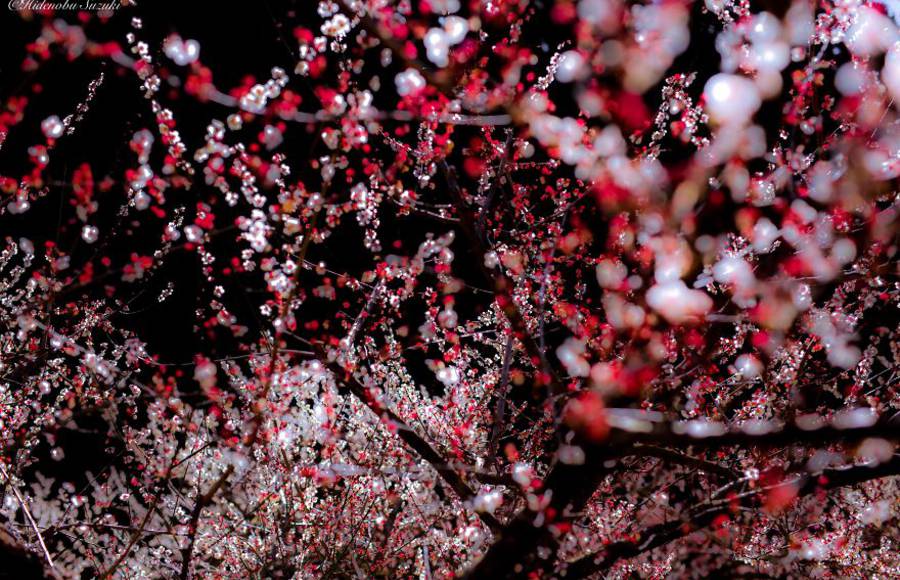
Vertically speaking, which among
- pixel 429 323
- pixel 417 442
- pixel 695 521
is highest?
pixel 429 323

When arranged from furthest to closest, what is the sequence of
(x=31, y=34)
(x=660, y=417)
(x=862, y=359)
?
1. (x=31, y=34)
2. (x=862, y=359)
3. (x=660, y=417)

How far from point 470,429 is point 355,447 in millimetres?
2707

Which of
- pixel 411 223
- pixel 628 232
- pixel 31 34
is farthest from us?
pixel 411 223

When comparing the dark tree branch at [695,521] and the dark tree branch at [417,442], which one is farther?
the dark tree branch at [417,442]

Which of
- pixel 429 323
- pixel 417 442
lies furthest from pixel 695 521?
pixel 429 323

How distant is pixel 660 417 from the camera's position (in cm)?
358

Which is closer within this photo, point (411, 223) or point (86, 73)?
point (86, 73)

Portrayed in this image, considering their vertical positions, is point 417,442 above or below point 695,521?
above

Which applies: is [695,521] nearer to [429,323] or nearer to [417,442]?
[417,442]

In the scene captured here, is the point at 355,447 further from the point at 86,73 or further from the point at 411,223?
the point at 86,73

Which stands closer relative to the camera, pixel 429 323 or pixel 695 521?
pixel 695 521

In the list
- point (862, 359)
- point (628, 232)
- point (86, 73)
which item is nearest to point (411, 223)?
point (628, 232)

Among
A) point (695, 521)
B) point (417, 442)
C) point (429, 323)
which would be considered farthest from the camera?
point (429, 323)

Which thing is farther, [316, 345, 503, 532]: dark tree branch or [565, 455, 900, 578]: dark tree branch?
[316, 345, 503, 532]: dark tree branch
